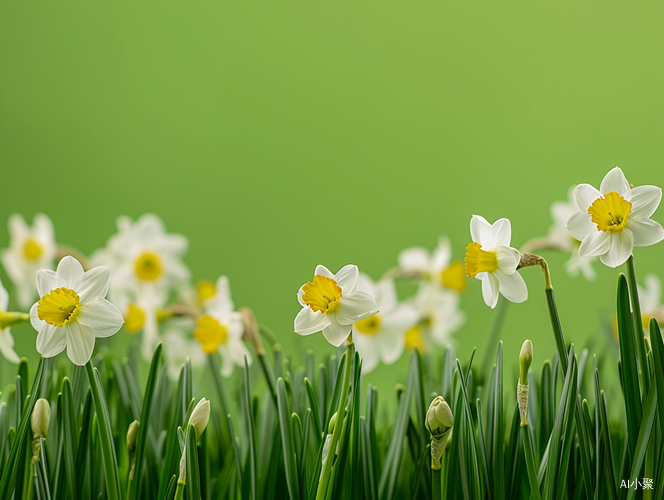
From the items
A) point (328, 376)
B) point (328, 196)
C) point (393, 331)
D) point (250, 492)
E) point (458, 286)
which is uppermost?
point (328, 196)

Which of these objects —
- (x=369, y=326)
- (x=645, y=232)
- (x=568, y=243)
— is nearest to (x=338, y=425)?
(x=645, y=232)

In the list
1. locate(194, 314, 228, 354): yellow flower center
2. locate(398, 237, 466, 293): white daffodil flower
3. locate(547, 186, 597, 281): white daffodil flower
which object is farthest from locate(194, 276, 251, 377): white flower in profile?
locate(547, 186, 597, 281): white daffodil flower

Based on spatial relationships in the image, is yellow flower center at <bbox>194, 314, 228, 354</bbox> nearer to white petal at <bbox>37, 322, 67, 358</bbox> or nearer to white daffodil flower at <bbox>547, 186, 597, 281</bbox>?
white petal at <bbox>37, 322, 67, 358</bbox>

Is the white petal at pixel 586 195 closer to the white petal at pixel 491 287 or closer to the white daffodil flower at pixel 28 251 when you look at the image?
the white petal at pixel 491 287

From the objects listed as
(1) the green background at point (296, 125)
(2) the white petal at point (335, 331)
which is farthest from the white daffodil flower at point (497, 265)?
(1) the green background at point (296, 125)

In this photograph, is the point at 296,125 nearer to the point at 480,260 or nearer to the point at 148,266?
the point at 148,266

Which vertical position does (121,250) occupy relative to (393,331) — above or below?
above

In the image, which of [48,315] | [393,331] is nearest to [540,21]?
[393,331]

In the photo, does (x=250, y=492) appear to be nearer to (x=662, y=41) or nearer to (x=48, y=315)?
(x=48, y=315)
